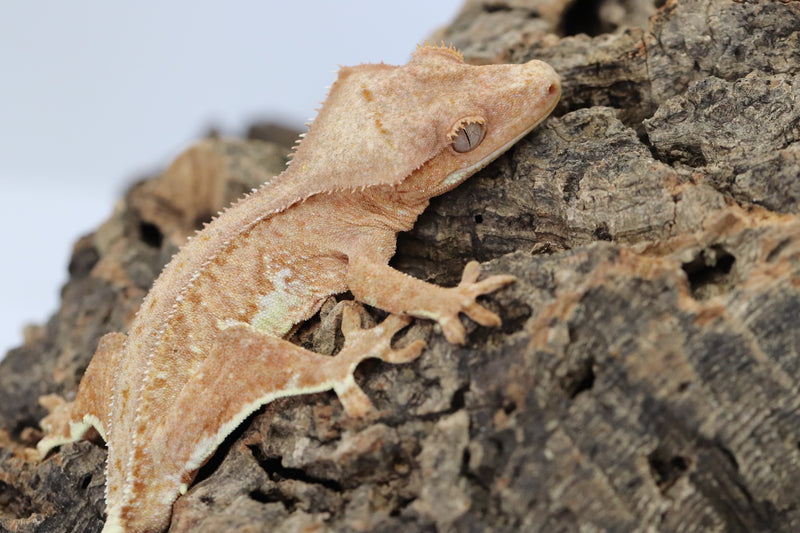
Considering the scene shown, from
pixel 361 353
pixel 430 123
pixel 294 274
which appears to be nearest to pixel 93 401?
A: pixel 294 274

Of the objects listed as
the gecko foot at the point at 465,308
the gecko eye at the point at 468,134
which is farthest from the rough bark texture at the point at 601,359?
the gecko eye at the point at 468,134

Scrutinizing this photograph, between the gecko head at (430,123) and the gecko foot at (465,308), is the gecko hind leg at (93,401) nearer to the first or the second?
the gecko head at (430,123)

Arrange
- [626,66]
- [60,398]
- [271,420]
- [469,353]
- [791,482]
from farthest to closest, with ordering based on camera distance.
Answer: [60,398]
[626,66]
[271,420]
[469,353]
[791,482]

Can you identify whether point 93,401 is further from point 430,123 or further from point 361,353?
Answer: point 430,123

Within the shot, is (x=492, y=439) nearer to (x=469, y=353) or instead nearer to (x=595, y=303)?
(x=469, y=353)

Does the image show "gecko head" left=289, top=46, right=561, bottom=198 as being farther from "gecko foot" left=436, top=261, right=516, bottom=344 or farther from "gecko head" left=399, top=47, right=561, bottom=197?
"gecko foot" left=436, top=261, right=516, bottom=344

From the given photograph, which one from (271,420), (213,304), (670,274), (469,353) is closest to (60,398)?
(213,304)

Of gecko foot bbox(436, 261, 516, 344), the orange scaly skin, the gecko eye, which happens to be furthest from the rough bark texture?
the gecko eye

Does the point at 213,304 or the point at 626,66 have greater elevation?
the point at 626,66
